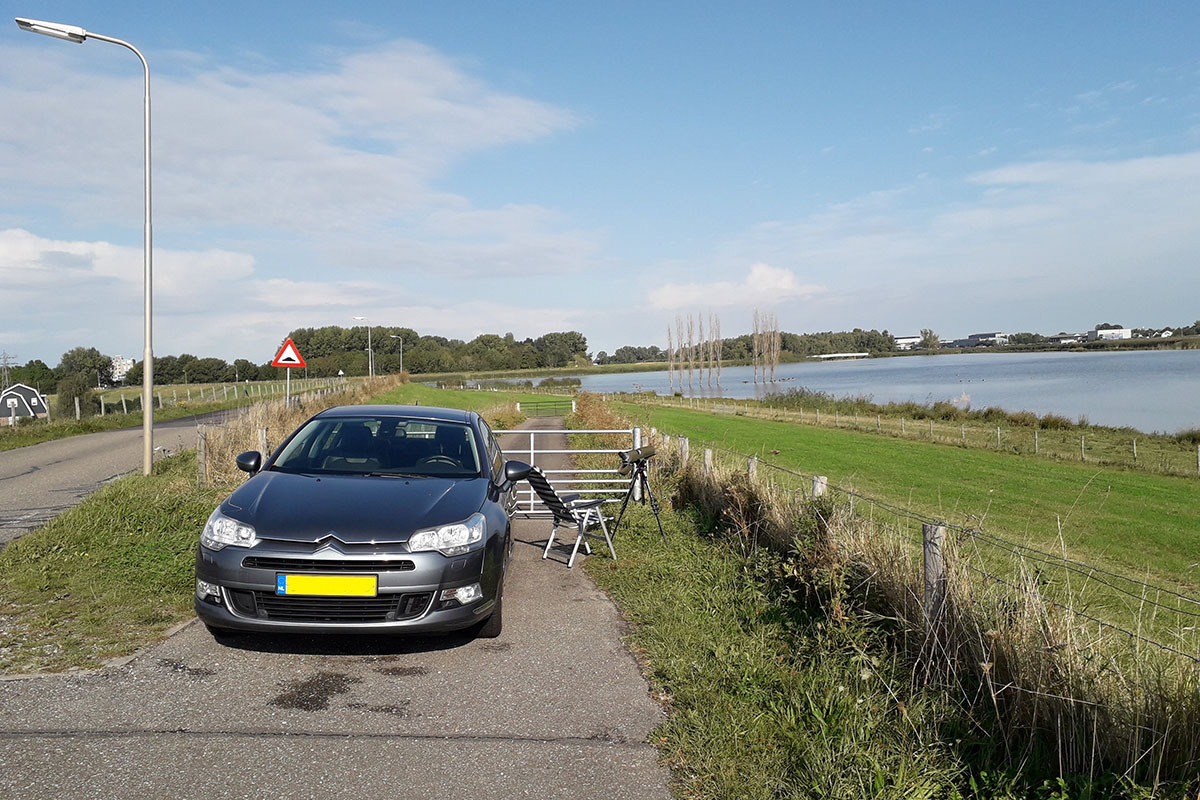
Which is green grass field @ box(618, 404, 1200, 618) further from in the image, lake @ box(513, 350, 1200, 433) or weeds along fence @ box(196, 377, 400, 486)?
lake @ box(513, 350, 1200, 433)

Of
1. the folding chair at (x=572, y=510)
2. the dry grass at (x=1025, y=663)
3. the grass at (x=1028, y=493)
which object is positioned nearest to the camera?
the dry grass at (x=1025, y=663)

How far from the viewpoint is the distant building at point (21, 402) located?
45156 mm

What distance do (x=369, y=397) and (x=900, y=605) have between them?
140ft

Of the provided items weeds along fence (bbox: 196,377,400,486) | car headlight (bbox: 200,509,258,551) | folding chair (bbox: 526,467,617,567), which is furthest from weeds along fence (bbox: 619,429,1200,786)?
weeds along fence (bbox: 196,377,400,486)

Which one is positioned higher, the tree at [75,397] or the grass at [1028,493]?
the tree at [75,397]

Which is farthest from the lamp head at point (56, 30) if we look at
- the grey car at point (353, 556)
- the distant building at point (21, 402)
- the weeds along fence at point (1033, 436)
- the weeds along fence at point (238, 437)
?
the distant building at point (21, 402)

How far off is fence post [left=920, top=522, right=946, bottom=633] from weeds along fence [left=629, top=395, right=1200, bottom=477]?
102 feet

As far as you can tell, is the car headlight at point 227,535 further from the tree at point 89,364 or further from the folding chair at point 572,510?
the tree at point 89,364

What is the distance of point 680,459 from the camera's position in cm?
1370

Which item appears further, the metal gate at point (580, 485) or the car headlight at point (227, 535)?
the metal gate at point (580, 485)

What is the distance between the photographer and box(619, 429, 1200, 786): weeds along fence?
127 inches

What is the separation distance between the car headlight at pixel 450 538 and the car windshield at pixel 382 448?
1047 millimetres

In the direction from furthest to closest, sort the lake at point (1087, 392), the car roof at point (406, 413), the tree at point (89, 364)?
the tree at point (89, 364)
the lake at point (1087, 392)
the car roof at point (406, 413)

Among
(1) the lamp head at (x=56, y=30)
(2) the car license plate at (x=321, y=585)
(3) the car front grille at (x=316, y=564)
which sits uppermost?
(1) the lamp head at (x=56, y=30)
